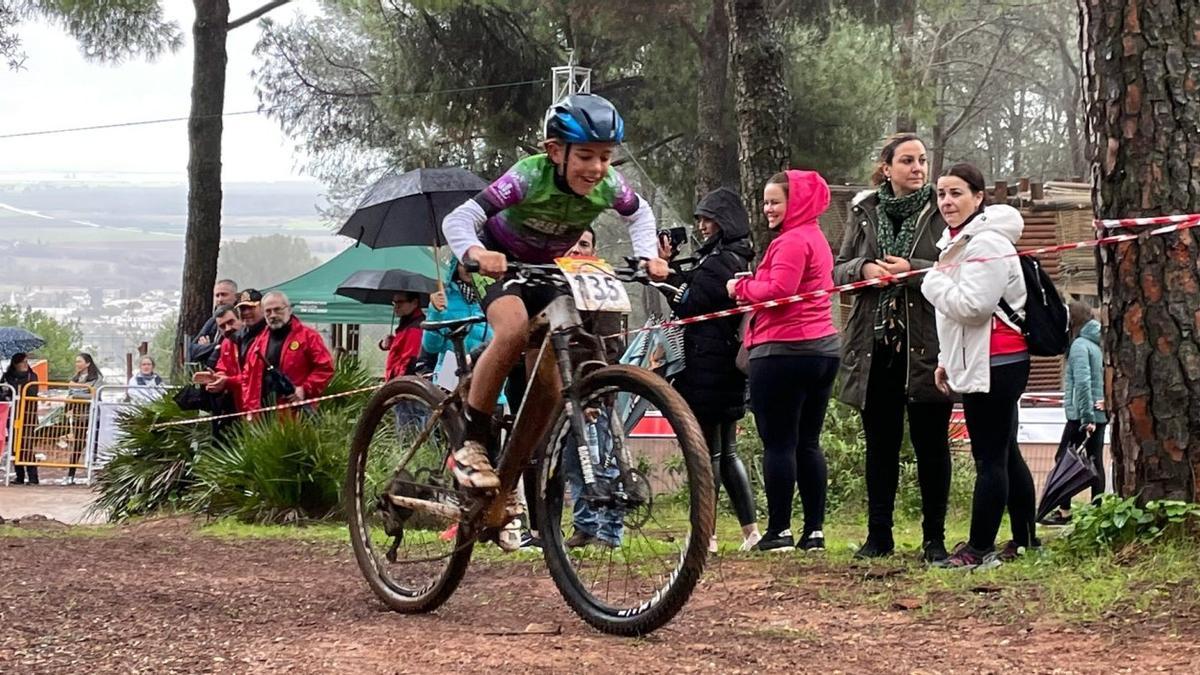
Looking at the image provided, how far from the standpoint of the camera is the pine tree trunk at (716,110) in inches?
1006

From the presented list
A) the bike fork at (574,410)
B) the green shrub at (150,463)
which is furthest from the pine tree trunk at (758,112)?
the bike fork at (574,410)

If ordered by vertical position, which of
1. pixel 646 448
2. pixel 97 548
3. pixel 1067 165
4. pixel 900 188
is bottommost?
pixel 97 548

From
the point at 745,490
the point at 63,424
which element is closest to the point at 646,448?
the point at 745,490

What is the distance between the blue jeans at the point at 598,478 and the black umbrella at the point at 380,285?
1124cm

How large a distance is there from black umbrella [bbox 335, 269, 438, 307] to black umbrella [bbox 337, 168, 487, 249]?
7.10 feet

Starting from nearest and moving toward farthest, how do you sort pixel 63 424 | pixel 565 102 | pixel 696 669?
pixel 696 669 → pixel 565 102 → pixel 63 424

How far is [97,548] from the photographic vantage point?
8.36 m

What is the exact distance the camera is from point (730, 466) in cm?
807

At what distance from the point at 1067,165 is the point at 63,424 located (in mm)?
49005

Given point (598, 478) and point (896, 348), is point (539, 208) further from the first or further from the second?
point (896, 348)

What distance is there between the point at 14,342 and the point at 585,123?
23354 mm

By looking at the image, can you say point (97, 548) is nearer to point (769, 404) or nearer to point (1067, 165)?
point (769, 404)

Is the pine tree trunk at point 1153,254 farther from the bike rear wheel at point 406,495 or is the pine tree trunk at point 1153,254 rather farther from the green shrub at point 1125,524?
the bike rear wheel at point 406,495

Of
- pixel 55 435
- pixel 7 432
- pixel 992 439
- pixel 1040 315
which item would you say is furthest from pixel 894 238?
pixel 7 432
